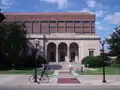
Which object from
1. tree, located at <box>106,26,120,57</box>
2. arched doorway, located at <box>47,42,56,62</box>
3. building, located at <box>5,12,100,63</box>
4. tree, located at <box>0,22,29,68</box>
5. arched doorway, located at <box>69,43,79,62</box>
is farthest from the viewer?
arched doorway, located at <box>69,43,79,62</box>

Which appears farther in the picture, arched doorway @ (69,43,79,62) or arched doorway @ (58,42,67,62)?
arched doorway @ (58,42,67,62)

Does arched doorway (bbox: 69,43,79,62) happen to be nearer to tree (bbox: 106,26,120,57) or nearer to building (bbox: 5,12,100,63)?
building (bbox: 5,12,100,63)

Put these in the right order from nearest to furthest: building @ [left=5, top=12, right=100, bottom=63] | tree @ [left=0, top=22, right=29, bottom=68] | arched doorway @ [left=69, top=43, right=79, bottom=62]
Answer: tree @ [left=0, top=22, right=29, bottom=68] → building @ [left=5, top=12, right=100, bottom=63] → arched doorway @ [left=69, top=43, right=79, bottom=62]

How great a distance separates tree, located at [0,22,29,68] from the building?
1380 inches

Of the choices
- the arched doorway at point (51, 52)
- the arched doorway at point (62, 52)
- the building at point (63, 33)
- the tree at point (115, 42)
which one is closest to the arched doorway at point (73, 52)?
the building at point (63, 33)

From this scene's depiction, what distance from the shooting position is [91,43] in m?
107

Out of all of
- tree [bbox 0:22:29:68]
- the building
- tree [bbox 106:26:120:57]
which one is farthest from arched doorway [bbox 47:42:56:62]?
tree [bbox 0:22:29:68]

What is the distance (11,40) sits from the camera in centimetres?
6862

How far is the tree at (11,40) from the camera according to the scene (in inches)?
2594

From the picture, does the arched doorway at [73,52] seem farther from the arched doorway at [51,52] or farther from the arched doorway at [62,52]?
the arched doorway at [51,52]

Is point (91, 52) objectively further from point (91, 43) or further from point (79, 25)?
point (79, 25)

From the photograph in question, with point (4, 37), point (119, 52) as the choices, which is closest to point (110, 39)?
point (119, 52)

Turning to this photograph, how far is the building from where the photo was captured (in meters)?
109

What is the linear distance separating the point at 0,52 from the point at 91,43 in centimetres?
4688
